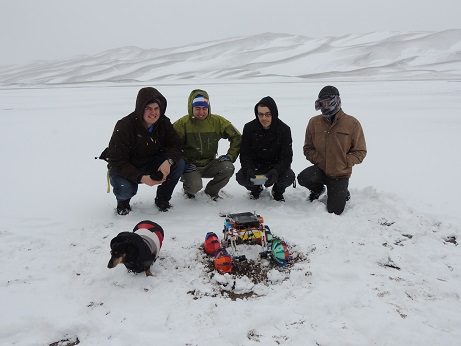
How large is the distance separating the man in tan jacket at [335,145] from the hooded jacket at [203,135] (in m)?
1.05

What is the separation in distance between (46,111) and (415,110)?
1313 centimetres

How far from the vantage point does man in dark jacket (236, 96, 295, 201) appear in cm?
405

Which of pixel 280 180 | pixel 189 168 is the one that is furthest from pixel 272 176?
pixel 189 168

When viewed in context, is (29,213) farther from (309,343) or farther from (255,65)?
(255,65)

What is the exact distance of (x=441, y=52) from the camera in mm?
32219

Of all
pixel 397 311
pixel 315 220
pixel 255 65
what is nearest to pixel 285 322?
pixel 397 311

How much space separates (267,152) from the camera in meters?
4.23

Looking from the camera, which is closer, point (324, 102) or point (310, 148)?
point (324, 102)

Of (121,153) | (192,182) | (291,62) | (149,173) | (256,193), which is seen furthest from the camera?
(291,62)

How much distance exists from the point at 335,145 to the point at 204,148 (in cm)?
165

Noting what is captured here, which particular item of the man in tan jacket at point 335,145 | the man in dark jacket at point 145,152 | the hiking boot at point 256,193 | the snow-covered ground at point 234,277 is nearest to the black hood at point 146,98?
the man in dark jacket at point 145,152

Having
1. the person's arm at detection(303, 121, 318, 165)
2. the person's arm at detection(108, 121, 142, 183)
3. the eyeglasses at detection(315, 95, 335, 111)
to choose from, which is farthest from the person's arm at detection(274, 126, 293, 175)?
the person's arm at detection(108, 121, 142, 183)

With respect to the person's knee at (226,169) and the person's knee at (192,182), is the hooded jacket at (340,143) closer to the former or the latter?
the person's knee at (226,169)

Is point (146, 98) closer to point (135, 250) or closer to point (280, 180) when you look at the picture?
point (135, 250)
